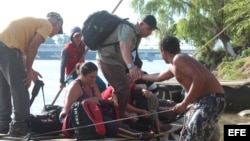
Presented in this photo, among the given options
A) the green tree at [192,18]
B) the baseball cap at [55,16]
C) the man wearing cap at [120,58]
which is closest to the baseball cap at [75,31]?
Result: the baseball cap at [55,16]

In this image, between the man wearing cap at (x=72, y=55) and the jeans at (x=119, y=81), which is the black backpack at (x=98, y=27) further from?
the man wearing cap at (x=72, y=55)

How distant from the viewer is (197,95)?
16.7ft

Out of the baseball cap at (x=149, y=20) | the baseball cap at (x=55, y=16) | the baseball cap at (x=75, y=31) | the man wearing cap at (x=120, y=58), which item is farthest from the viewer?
the baseball cap at (x=75, y=31)

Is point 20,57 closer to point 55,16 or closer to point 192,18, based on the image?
point 55,16

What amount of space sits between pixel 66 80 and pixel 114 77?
215 centimetres

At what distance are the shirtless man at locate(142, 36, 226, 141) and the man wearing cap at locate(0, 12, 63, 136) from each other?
5.89ft

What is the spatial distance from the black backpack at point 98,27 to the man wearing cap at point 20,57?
1.72 feet

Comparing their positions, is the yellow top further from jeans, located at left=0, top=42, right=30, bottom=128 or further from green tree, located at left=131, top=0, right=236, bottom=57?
green tree, located at left=131, top=0, right=236, bottom=57

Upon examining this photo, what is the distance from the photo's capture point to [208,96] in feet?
16.9

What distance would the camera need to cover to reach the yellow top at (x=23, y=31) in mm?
6246

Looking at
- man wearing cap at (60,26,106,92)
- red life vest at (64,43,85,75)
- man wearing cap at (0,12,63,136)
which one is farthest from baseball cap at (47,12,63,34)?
red life vest at (64,43,85,75)

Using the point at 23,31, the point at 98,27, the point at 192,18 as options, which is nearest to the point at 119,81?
the point at 98,27

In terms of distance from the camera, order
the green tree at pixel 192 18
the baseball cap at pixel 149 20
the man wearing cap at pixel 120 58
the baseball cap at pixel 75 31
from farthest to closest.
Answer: the green tree at pixel 192 18
the baseball cap at pixel 75 31
the baseball cap at pixel 149 20
the man wearing cap at pixel 120 58

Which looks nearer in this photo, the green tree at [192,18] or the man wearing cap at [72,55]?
the man wearing cap at [72,55]
